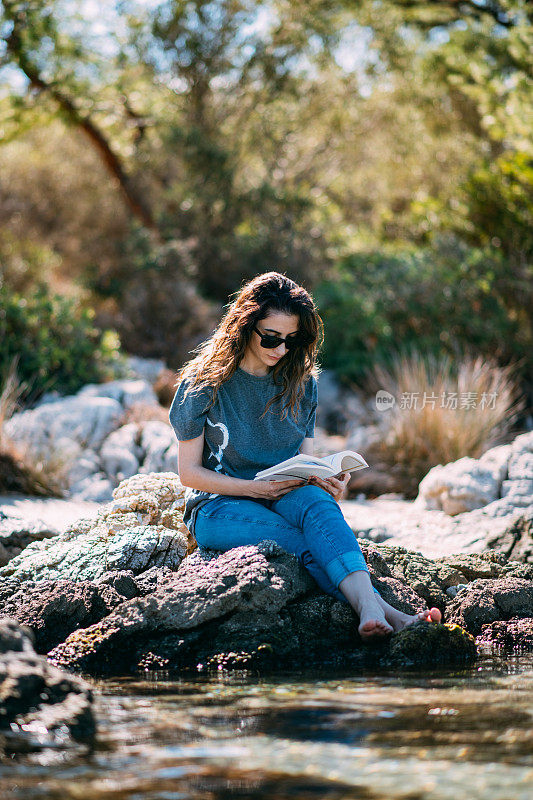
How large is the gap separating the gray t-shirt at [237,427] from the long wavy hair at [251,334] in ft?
0.15

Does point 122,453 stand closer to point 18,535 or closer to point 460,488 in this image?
point 18,535

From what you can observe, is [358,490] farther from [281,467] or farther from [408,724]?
[408,724]

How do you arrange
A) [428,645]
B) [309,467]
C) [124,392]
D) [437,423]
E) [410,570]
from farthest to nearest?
[124,392]
[437,423]
[410,570]
[309,467]
[428,645]

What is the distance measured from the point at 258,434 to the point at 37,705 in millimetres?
1841

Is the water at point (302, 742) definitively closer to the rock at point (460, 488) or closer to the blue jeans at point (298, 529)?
the blue jeans at point (298, 529)

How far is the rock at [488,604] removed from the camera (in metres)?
4.22

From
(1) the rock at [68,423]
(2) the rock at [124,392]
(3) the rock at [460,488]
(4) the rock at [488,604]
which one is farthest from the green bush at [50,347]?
(4) the rock at [488,604]

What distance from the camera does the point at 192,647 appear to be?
3.78m

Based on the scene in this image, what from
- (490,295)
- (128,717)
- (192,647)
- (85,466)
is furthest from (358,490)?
(128,717)

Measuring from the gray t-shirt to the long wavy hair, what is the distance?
0.04m

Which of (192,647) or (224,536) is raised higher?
(224,536)

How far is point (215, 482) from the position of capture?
4.05 m

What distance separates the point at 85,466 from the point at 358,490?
243 cm

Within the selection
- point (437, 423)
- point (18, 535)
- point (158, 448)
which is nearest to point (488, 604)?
point (18, 535)
